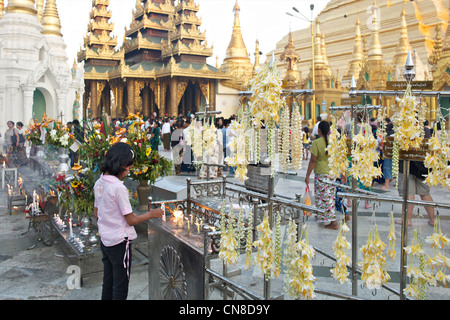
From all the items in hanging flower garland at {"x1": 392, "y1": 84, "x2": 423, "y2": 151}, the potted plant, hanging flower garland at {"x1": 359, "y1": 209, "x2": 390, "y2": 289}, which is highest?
hanging flower garland at {"x1": 392, "y1": 84, "x2": 423, "y2": 151}

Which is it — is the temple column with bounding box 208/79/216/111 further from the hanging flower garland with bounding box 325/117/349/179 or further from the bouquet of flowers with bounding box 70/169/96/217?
the hanging flower garland with bounding box 325/117/349/179

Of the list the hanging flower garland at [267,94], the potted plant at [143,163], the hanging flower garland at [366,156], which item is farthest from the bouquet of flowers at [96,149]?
the hanging flower garland at [366,156]

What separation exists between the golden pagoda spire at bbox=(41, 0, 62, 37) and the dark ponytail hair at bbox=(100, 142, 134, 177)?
17183mm

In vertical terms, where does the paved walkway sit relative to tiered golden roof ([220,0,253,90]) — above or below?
below

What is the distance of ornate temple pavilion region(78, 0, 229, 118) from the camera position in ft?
77.9

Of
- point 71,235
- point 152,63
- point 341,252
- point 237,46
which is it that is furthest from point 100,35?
point 341,252

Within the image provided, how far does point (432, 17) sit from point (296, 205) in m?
22.8

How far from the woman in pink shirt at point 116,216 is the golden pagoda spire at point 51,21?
56.5ft

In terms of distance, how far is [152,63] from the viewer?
26391mm

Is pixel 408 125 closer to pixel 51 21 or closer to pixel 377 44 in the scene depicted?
pixel 377 44

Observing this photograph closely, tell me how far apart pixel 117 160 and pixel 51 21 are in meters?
17.6

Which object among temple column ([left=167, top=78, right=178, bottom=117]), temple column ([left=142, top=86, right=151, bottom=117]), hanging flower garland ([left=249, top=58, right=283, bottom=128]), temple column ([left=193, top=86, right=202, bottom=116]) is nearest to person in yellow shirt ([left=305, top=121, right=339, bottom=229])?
hanging flower garland ([left=249, top=58, right=283, bottom=128])

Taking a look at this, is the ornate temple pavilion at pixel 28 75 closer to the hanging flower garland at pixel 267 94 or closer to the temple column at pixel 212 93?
the temple column at pixel 212 93

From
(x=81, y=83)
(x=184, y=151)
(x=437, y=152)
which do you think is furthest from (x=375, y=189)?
(x=81, y=83)
